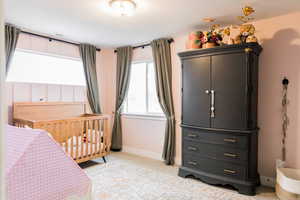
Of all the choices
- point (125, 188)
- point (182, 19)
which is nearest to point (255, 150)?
point (125, 188)

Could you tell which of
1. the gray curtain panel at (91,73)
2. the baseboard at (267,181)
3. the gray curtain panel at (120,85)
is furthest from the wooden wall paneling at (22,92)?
the baseboard at (267,181)

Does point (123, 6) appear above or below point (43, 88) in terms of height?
above

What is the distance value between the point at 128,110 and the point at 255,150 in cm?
266

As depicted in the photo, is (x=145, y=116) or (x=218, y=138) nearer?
(x=218, y=138)

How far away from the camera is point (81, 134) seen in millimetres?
3385

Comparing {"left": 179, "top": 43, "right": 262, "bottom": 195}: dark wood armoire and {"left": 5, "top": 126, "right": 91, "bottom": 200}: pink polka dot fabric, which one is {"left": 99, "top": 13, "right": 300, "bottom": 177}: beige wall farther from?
{"left": 5, "top": 126, "right": 91, "bottom": 200}: pink polka dot fabric

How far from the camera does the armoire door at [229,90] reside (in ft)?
8.19

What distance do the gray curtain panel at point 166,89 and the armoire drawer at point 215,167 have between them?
59cm

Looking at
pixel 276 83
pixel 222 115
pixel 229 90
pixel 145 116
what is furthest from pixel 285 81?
pixel 145 116

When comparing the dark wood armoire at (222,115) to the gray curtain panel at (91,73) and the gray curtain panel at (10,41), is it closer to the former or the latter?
the gray curtain panel at (91,73)

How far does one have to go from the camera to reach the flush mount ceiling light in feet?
7.27

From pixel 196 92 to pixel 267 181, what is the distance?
61.8 inches

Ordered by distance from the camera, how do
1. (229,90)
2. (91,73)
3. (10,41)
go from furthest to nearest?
(91,73), (10,41), (229,90)

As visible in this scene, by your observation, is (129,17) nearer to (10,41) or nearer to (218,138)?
(10,41)
